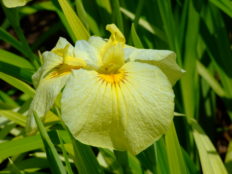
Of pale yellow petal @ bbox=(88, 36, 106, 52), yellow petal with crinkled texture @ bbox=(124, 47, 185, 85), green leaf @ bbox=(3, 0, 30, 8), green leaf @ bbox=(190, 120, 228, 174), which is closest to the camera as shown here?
yellow petal with crinkled texture @ bbox=(124, 47, 185, 85)

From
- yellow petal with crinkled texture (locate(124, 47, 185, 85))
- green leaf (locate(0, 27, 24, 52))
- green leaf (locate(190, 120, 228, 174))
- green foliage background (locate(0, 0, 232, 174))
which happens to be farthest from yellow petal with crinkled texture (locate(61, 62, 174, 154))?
green leaf (locate(0, 27, 24, 52))

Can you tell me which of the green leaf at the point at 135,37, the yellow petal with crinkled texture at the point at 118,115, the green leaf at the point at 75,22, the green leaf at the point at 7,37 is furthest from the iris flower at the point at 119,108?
the green leaf at the point at 7,37

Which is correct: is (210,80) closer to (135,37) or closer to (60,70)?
(135,37)

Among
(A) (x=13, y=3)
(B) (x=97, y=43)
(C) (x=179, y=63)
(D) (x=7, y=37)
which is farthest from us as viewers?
(C) (x=179, y=63)

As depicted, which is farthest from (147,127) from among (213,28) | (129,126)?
(213,28)

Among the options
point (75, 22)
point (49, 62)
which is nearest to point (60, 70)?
point (49, 62)

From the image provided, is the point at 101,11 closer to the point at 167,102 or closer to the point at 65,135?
the point at 65,135

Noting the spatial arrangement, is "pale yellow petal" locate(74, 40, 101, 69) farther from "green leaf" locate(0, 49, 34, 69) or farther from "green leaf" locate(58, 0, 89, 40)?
"green leaf" locate(0, 49, 34, 69)
